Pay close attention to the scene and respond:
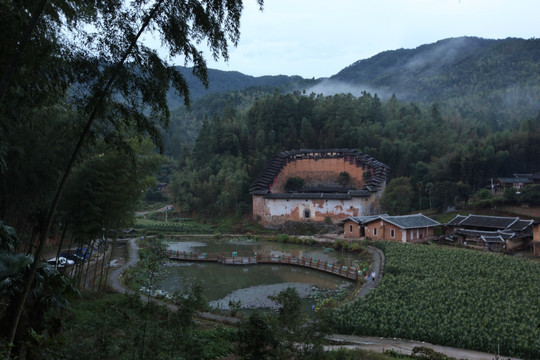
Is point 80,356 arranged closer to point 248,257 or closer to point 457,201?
point 248,257

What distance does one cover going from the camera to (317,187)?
39875 mm

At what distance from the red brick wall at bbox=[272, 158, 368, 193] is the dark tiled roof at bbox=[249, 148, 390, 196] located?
16.6 inches

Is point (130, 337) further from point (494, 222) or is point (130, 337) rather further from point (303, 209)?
point (303, 209)

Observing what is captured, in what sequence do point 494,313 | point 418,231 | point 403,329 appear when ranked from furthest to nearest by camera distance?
point 418,231
point 494,313
point 403,329

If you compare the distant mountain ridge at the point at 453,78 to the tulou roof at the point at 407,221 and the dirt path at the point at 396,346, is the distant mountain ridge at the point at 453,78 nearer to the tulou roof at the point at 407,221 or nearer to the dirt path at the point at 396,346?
the tulou roof at the point at 407,221

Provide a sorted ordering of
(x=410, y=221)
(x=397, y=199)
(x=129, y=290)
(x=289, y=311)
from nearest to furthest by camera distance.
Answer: (x=289, y=311), (x=129, y=290), (x=410, y=221), (x=397, y=199)

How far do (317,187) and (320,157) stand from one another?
3291mm

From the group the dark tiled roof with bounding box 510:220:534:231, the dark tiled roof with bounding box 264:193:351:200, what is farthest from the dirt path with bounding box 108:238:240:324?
the dark tiled roof with bounding box 510:220:534:231

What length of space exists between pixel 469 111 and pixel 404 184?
146 ft

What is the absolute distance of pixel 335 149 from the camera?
1604 inches

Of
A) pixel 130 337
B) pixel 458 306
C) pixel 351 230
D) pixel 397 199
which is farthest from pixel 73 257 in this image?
pixel 397 199

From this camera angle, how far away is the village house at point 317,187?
33344 millimetres

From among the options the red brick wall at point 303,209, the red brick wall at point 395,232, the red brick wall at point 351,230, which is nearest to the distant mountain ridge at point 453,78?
the red brick wall at point 303,209

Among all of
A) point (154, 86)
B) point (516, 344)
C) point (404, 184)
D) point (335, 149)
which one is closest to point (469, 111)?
point (335, 149)
